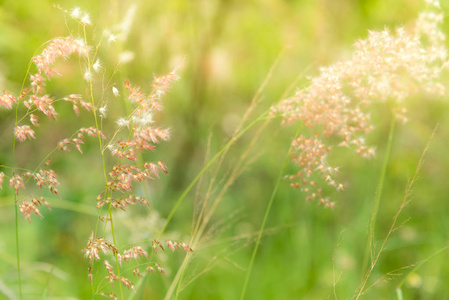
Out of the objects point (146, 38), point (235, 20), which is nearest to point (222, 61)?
point (235, 20)

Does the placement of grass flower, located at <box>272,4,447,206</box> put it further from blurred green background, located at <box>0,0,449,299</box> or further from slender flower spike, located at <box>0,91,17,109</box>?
blurred green background, located at <box>0,0,449,299</box>

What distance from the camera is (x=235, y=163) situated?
130 inches

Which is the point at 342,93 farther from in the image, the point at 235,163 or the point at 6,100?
the point at 235,163

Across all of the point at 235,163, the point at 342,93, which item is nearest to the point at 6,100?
the point at 342,93

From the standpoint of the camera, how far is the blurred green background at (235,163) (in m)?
2.52

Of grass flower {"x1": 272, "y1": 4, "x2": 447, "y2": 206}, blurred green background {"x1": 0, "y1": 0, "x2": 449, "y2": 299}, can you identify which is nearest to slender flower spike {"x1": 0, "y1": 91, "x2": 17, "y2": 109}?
grass flower {"x1": 272, "y1": 4, "x2": 447, "y2": 206}

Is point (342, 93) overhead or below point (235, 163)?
overhead

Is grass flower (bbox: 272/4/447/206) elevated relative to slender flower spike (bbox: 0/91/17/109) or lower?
elevated

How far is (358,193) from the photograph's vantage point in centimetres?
308

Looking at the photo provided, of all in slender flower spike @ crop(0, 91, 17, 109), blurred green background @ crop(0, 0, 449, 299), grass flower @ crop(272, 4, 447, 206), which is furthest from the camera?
blurred green background @ crop(0, 0, 449, 299)

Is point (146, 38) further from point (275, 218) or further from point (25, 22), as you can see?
point (275, 218)

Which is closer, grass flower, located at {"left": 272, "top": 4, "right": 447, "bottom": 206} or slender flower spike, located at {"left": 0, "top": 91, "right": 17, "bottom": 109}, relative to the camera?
slender flower spike, located at {"left": 0, "top": 91, "right": 17, "bottom": 109}

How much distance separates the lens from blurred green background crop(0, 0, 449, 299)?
2521 mm

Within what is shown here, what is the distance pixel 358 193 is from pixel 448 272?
656mm
